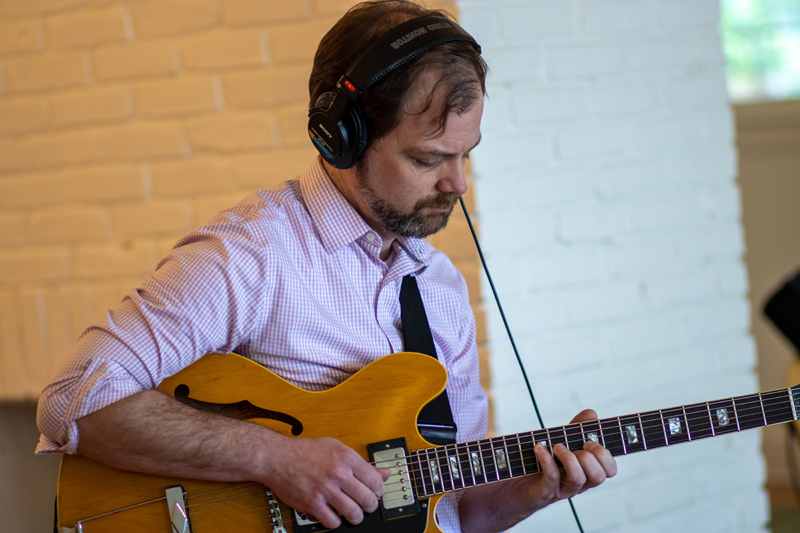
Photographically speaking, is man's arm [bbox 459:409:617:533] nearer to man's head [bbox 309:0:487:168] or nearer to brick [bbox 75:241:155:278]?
man's head [bbox 309:0:487:168]

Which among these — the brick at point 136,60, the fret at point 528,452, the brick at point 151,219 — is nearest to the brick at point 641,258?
the fret at point 528,452

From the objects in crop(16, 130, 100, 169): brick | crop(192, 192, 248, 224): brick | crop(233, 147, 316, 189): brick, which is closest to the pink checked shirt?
crop(233, 147, 316, 189): brick

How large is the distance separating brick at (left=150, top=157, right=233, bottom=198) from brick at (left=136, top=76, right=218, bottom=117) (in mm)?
126

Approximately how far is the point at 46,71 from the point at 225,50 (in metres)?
0.52

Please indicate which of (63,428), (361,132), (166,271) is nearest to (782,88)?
(361,132)

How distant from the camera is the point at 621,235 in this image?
1.81m

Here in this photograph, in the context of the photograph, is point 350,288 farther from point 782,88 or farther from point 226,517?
point 782,88

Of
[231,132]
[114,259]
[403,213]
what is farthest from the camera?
[114,259]

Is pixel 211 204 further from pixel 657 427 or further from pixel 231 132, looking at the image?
pixel 657 427

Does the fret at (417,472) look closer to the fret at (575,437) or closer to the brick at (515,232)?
the fret at (575,437)

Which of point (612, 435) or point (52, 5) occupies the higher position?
point (52, 5)

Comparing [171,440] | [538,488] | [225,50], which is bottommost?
[538,488]

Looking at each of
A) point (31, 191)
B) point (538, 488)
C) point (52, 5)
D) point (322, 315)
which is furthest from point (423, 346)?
point (52, 5)

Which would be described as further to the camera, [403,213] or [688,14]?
[688,14]
